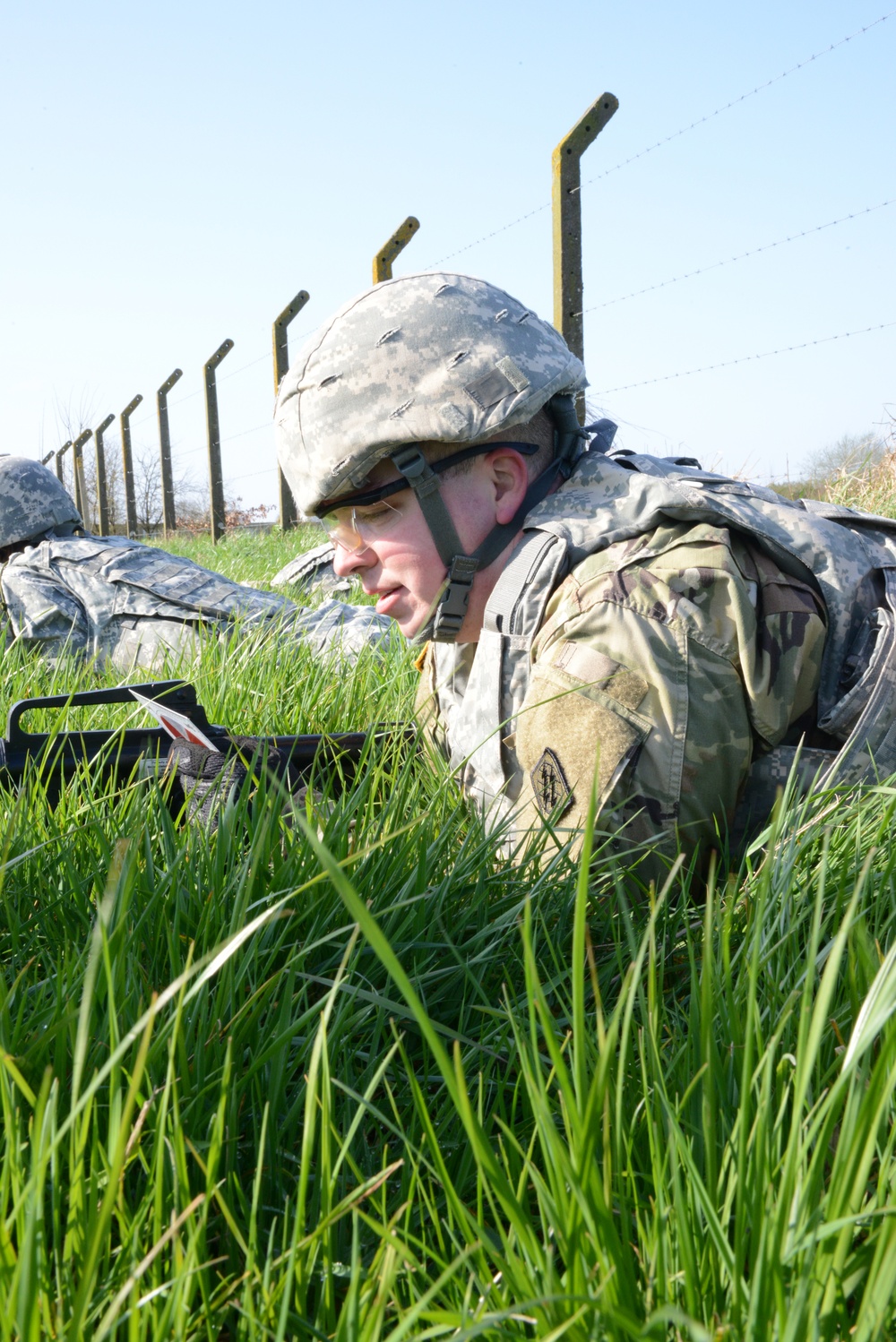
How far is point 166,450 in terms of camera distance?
19062 mm

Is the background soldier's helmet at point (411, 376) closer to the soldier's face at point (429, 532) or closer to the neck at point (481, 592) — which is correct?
the soldier's face at point (429, 532)

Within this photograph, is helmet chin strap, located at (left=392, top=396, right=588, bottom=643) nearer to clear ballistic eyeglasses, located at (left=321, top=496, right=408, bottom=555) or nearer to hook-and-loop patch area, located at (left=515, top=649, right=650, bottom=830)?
clear ballistic eyeglasses, located at (left=321, top=496, right=408, bottom=555)

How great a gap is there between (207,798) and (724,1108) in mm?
1166

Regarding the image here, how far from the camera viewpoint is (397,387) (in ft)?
7.48

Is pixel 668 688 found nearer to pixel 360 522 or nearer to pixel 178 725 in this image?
pixel 360 522

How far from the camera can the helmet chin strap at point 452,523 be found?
7.48 ft

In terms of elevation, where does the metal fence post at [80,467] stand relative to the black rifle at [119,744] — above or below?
above

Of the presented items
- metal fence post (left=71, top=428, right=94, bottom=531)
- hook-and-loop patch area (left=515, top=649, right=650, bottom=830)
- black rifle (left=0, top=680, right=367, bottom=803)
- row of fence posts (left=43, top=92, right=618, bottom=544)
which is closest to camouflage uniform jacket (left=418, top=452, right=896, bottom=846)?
hook-and-loop patch area (left=515, top=649, right=650, bottom=830)

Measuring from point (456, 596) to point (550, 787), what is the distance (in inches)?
23.2

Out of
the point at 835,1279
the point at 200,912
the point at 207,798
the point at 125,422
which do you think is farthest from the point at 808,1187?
the point at 125,422

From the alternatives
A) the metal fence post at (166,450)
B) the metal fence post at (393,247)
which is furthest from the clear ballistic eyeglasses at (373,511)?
the metal fence post at (166,450)

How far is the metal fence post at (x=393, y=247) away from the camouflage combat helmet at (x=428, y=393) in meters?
8.37

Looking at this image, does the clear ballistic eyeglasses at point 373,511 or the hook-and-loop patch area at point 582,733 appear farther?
the clear ballistic eyeglasses at point 373,511

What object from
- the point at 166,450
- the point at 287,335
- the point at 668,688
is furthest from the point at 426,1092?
the point at 166,450
